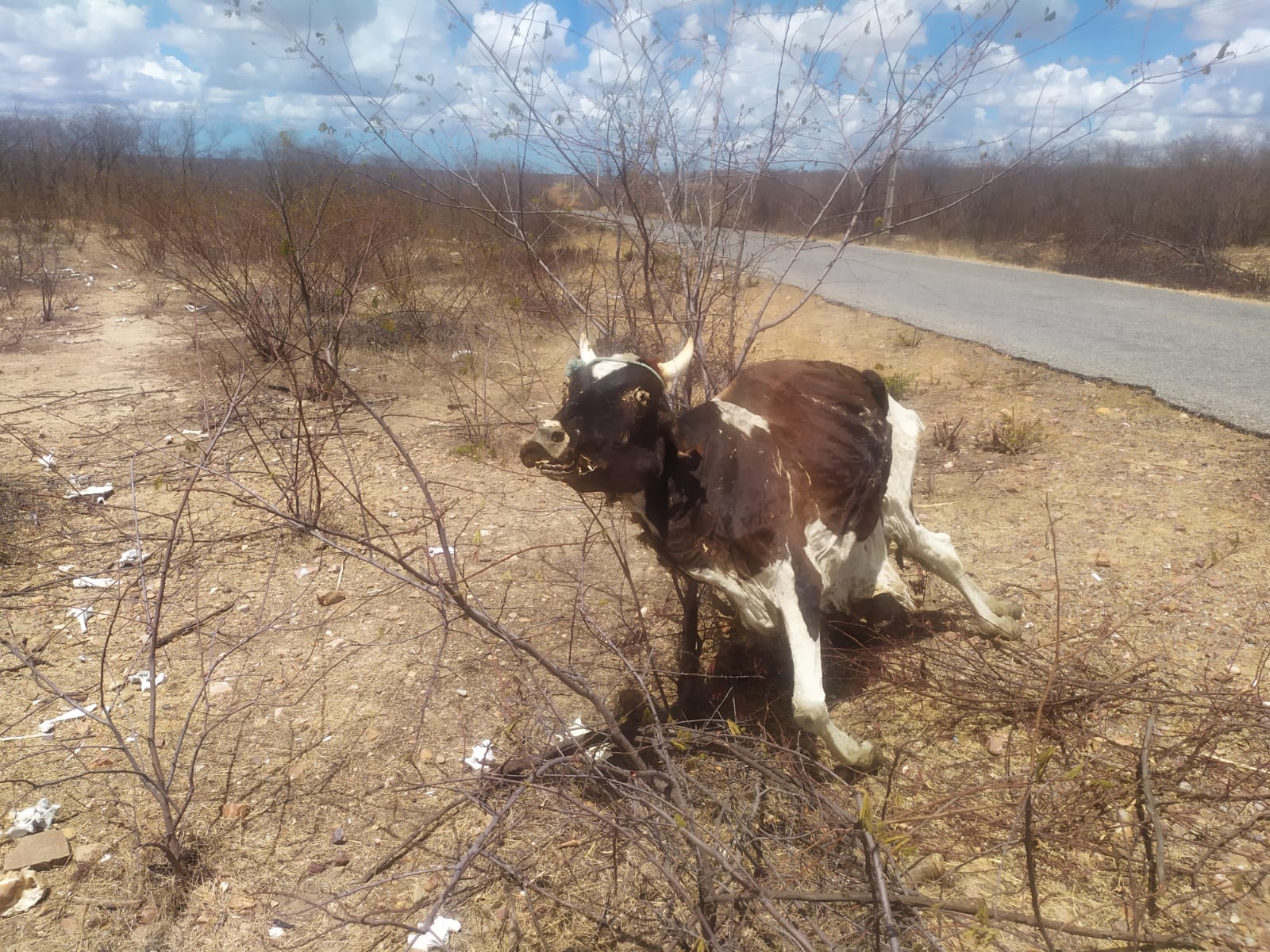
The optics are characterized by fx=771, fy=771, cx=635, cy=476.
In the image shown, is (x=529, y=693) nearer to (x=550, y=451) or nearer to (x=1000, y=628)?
(x=550, y=451)

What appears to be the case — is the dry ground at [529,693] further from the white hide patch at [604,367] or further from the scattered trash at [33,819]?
the white hide patch at [604,367]

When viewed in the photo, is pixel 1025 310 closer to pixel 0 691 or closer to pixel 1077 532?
pixel 1077 532

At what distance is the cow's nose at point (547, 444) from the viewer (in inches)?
97.6

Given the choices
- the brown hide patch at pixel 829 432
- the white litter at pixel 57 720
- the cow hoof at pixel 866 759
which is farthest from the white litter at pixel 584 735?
the white litter at pixel 57 720

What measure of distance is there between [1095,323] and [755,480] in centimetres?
858

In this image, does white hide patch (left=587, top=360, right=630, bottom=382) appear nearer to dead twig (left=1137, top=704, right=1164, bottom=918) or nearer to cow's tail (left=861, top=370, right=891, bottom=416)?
cow's tail (left=861, top=370, right=891, bottom=416)

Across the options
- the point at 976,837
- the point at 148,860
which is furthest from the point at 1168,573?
the point at 148,860

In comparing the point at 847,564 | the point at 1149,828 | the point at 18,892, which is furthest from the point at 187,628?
the point at 1149,828

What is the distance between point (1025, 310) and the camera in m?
10.4

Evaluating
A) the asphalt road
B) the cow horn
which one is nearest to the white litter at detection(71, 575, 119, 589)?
the cow horn

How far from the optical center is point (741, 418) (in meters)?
3.02

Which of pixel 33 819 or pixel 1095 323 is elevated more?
pixel 1095 323

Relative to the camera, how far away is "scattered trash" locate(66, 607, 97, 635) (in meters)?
4.02

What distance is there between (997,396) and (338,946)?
6.71 m
